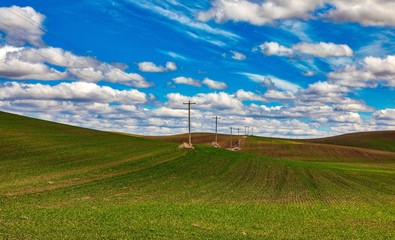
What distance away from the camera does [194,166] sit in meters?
59.5

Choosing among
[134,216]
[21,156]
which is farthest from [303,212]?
[21,156]

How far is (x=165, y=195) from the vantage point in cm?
3625

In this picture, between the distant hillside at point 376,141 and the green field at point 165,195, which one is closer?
the green field at point 165,195

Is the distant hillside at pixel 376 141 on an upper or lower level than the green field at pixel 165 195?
upper

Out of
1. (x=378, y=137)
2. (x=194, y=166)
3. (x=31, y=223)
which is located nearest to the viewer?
(x=31, y=223)

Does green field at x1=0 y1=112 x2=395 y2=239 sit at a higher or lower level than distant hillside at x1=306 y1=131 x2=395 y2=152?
lower

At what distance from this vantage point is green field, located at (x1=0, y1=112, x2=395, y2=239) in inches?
894

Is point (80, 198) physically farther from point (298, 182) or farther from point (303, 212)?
point (298, 182)

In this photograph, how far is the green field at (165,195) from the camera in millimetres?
22703

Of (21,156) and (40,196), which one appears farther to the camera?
(21,156)

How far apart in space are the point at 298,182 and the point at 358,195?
969 centimetres

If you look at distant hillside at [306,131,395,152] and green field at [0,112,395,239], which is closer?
green field at [0,112,395,239]

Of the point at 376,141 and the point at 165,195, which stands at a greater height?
the point at 376,141

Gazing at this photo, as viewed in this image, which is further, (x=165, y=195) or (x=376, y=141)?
(x=376, y=141)
